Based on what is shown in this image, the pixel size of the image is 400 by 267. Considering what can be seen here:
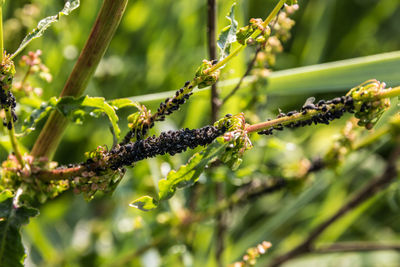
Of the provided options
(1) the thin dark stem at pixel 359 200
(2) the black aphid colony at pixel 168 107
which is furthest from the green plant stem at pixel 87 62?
(1) the thin dark stem at pixel 359 200

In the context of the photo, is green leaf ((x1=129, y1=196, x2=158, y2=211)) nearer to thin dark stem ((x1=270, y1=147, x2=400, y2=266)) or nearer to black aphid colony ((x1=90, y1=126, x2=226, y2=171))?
black aphid colony ((x1=90, y1=126, x2=226, y2=171))

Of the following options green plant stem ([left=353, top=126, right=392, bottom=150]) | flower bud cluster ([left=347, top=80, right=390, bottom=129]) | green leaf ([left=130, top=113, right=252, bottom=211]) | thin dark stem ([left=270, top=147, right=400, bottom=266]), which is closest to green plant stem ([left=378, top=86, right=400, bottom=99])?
flower bud cluster ([left=347, top=80, right=390, bottom=129])

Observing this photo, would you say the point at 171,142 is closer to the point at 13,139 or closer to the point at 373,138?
the point at 13,139

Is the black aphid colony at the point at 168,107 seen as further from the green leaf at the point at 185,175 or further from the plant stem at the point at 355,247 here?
the plant stem at the point at 355,247

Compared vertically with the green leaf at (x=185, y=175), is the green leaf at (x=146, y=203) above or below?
below

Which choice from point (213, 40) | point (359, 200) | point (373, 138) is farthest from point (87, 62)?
point (359, 200)

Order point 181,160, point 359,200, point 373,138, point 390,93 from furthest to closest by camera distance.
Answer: point 181,160 < point 359,200 < point 373,138 < point 390,93
